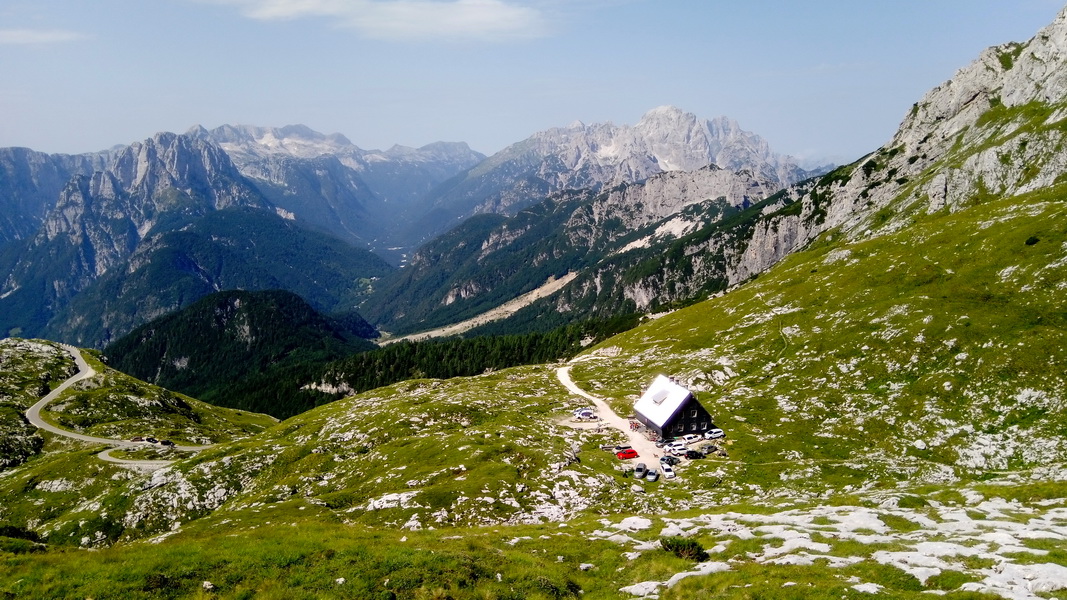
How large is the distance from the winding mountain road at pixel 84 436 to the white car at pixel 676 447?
8789 cm

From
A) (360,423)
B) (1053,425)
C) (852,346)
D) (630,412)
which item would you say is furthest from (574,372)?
(1053,425)

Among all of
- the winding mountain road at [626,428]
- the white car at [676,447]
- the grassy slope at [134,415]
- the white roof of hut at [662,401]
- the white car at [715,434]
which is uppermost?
the white roof of hut at [662,401]

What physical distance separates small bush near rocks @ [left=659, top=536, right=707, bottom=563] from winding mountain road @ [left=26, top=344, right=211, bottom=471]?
321 ft

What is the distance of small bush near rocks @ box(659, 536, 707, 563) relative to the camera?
32.5 m

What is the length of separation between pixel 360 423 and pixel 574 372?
2174 inches

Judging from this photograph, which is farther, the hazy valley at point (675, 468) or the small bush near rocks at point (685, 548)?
the small bush near rocks at point (685, 548)

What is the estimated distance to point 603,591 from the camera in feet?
94.5

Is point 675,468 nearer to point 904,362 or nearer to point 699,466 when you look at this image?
point 699,466

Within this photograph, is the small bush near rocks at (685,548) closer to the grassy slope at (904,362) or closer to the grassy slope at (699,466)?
the grassy slope at (699,466)

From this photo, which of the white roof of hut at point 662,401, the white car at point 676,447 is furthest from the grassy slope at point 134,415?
the white car at point 676,447

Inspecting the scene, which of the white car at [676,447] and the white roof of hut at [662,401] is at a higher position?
the white roof of hut at [662,401]

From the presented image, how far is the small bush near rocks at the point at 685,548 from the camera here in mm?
32500

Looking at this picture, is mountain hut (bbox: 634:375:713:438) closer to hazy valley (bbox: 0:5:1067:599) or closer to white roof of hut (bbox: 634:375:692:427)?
white roof of hut (bbox: 634:375:692:427)

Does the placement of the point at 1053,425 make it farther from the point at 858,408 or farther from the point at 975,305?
the point at 975,305
